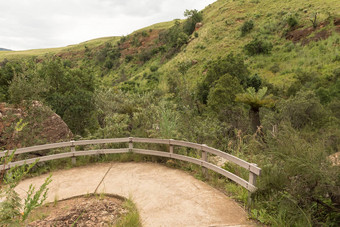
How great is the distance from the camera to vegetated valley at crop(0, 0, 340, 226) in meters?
3.88

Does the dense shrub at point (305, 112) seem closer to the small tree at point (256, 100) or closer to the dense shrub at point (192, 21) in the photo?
the small tree at point (256, 100)

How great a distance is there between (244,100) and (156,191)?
954 cm

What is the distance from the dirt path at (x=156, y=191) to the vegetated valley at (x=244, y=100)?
58cm

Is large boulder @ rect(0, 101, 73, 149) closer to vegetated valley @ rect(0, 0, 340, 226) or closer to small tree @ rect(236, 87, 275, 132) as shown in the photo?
vegetated valley @ rect(0, 0, 340, 226)

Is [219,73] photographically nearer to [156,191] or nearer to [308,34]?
[308,34]

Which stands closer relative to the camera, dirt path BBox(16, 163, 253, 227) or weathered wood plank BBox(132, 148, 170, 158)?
dirt path BBox(16, 163, 253, 227)

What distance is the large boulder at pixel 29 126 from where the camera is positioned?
7.39m

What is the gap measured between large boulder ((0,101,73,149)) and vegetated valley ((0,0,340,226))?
0.04 m

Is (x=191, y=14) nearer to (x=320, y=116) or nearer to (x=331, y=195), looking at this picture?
(x=320, y=116)

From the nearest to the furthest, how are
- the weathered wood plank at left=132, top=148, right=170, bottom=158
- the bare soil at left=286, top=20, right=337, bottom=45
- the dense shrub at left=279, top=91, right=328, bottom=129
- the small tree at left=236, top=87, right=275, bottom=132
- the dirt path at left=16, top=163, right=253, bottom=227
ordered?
1. the dirt path at left=16, top=163, right=253, bottom=227
2. the weathered wood plank at left=132, top=148, right=170, bottom=158
3. the small tree at left=236, top=87, right=275, bottom=132
4. the dense shrub at left=279, top=91, right=328, bottom=129
5. the bare soil at left=286, top=20, right=337, bottom=45

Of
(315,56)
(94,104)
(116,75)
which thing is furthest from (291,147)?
(116,75)

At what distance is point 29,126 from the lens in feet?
26.0

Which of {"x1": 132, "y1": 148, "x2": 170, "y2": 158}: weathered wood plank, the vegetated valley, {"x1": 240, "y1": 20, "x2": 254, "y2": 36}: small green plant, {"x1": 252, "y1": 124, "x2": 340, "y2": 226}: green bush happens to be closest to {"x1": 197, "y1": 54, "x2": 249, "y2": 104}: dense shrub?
the vegetated valley

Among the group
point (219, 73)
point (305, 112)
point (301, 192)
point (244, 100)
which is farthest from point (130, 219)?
point (219, 73)
